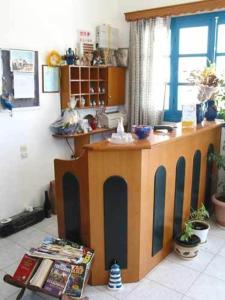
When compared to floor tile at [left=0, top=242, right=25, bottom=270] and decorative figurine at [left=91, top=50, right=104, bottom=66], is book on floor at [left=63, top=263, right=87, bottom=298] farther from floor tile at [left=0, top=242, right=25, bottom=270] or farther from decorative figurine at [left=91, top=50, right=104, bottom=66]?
decorative figurine at [left=91, top=50, right=104, bottom=66]

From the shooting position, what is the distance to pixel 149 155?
233 cm

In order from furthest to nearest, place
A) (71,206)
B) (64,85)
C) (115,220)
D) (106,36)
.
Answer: (106,36), (64,85), (71,206), (115,220)

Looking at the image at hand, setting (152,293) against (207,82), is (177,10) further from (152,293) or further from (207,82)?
(152,293)

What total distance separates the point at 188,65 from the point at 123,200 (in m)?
2.48

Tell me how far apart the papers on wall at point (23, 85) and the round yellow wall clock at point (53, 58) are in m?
0.30

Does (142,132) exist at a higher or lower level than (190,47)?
lower

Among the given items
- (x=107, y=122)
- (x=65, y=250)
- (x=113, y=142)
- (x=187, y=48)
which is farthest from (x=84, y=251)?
(x=187, y=48)

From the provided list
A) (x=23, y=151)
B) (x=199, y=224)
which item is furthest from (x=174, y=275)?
(x=23, y=151)

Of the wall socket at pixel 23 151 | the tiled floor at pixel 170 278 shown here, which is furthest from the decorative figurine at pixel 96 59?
the tiled floor at pixel 170 278

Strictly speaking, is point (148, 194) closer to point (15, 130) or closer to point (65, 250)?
point (65, 250)

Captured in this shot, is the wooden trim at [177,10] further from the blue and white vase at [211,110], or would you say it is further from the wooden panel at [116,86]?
the blue and white vase at [211,110]

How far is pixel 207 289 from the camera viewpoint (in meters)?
2.34

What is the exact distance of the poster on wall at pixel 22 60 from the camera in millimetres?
3153

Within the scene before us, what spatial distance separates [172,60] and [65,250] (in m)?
2.92
